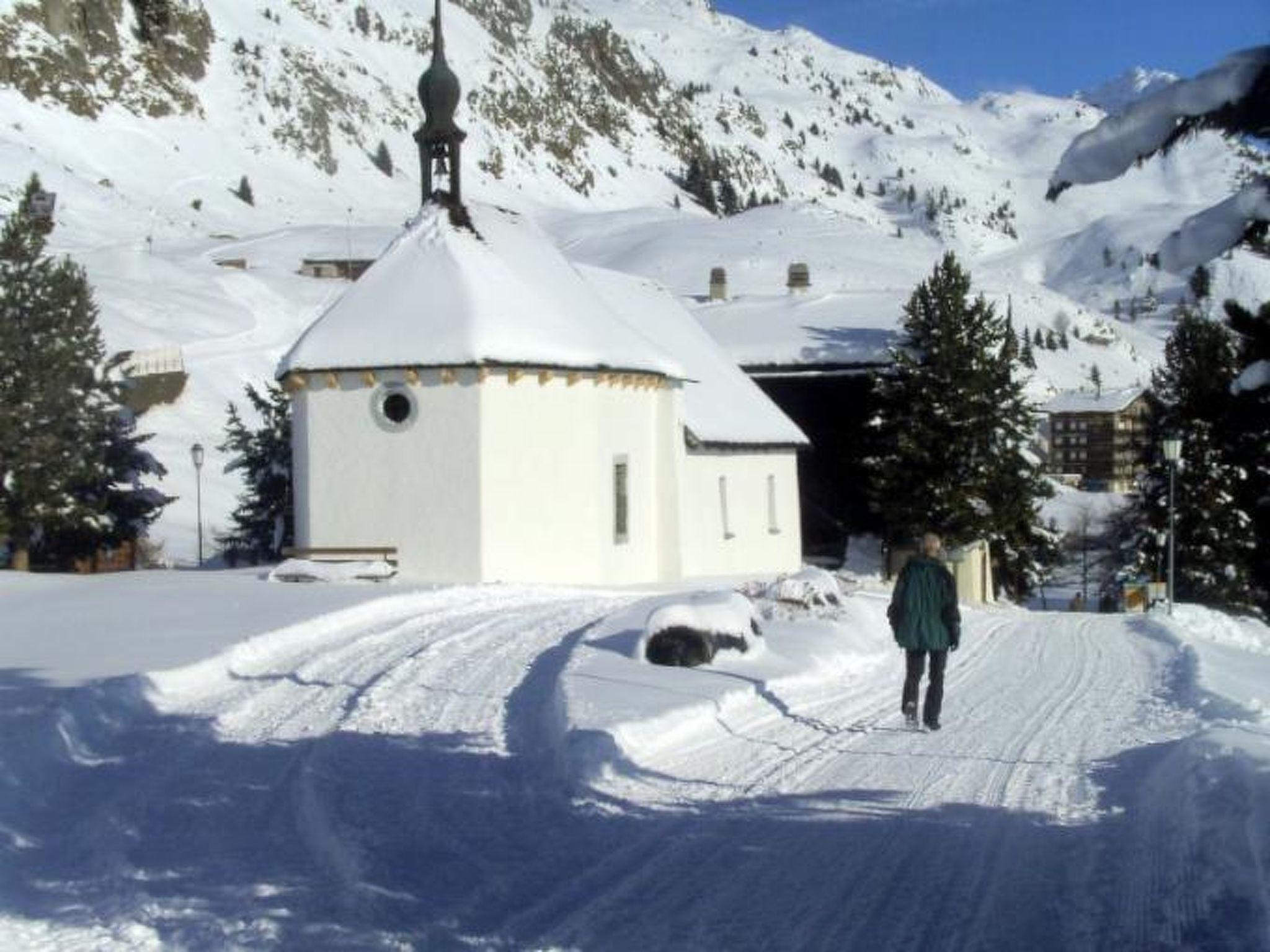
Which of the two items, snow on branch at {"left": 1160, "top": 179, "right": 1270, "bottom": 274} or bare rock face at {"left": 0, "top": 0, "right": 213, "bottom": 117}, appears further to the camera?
bare rock face at {"left": 0, "top": 0, "right": 213, "bottom": 117}

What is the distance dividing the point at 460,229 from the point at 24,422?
1118cm

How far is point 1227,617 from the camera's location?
2619 cm

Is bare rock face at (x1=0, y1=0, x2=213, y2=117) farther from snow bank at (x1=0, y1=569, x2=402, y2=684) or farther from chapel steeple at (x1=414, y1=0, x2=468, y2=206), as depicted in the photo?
snow bank at (x1=0, y1=569, x2=402, y2=684)

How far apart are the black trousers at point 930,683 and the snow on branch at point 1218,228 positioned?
6512mm

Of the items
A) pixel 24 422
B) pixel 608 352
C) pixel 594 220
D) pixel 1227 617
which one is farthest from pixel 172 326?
pixel 594 220

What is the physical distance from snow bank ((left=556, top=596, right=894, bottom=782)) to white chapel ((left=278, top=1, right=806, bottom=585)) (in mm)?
7089

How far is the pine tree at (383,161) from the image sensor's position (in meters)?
138

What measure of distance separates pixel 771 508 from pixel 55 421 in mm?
15475

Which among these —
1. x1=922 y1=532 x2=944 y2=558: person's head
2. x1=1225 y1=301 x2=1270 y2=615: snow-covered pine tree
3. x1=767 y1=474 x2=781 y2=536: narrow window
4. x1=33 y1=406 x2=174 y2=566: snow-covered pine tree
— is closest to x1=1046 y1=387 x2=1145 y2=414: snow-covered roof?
x1=767 y1=474 x2=781 y2=536: narrow window

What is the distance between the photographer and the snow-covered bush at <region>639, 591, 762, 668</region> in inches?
514

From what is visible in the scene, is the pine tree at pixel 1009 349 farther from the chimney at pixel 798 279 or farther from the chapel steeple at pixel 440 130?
the chapel steeple at pixel 440 130

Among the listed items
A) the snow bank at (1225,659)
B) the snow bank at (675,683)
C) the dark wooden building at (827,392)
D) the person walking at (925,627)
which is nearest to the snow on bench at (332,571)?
the snow bank at (675,683)

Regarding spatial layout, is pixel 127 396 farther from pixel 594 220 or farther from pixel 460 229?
pixel 594 220

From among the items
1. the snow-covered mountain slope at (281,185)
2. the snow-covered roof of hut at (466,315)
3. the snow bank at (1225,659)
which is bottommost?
the snow bank at (1225,659)
